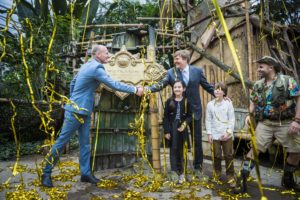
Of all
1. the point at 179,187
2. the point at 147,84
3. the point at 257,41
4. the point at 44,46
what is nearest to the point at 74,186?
the point at 179,187

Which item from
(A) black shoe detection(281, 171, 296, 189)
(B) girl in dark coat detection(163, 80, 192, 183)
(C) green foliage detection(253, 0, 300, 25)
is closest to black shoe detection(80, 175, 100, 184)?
(B) girl in dark coat detection(163, 80, 192, 183)

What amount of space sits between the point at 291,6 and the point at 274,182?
366 cm

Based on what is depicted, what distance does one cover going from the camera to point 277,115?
3166 mm

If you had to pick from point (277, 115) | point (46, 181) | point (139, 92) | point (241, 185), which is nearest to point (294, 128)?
point (277, 115)

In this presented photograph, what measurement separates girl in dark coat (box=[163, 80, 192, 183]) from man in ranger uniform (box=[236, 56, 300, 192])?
0.93m

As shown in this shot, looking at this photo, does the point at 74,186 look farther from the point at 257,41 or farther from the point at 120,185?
the point at 257,41

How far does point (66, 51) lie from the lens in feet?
27.7

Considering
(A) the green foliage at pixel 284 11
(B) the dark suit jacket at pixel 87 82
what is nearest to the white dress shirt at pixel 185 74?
(B) the dark suit jacket at pixel 87 82

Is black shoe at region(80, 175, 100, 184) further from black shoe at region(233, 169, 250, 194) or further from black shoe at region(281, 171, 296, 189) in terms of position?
black shoe at region(281, 171, 296, 189)

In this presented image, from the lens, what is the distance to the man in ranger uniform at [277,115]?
10.2ft

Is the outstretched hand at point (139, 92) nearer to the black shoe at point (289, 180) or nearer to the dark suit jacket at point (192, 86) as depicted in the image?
the dark suit jacket at point (192, 86)

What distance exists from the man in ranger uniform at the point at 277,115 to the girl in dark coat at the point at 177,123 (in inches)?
36.5

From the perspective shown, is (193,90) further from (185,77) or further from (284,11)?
(284,11)

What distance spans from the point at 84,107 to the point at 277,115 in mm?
2421
